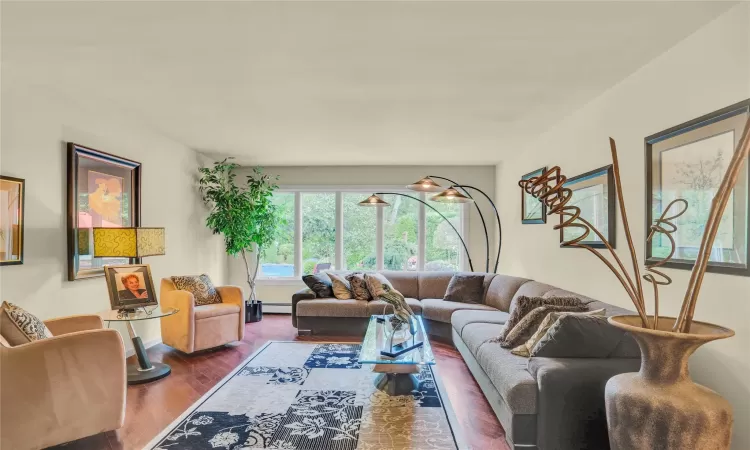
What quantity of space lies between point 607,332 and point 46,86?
4.37 metres

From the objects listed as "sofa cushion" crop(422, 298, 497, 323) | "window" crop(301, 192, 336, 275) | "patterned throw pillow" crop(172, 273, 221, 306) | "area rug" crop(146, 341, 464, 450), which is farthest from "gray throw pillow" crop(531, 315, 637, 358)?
"window" crop(301, 192, 336, 275)

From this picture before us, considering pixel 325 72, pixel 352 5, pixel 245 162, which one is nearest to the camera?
pixel 352 5

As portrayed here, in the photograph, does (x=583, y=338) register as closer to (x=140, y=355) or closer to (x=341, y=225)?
(x=140, y=355)

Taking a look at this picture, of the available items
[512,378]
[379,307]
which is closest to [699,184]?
[512,378]

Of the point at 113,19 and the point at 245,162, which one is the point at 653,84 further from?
the point at 245,162

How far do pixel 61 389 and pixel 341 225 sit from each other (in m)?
4.65

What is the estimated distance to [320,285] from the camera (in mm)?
5336

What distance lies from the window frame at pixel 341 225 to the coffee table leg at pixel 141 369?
9.87ft

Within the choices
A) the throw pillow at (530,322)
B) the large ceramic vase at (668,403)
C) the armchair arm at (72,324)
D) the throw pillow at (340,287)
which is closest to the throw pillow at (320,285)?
the throw pillow at (340,287)

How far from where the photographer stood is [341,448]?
7.93 feet

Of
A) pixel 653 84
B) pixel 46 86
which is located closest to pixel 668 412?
pixel 653 84

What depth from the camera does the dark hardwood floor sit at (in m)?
2.55

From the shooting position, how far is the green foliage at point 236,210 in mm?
5758

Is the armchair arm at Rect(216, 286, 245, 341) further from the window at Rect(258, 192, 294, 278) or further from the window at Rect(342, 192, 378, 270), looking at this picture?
the window at Rect(342, 192, 378, 270)
